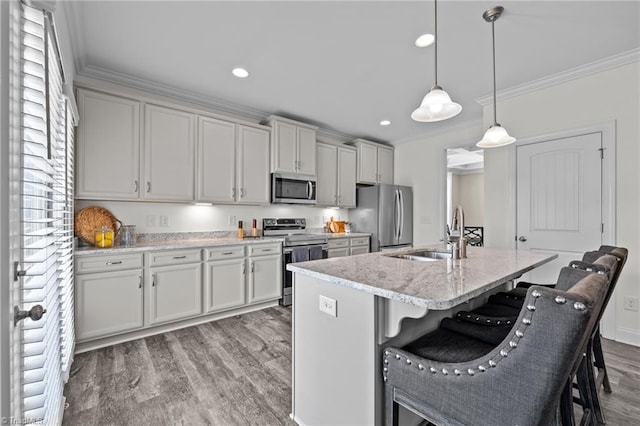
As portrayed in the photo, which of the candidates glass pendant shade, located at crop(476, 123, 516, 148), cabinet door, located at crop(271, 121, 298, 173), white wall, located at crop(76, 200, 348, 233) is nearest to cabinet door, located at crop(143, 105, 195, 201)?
white wall, located at crop(76, 200, 348, 233)

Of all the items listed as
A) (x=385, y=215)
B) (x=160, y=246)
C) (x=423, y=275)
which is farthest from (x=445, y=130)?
(x=160, y=246)

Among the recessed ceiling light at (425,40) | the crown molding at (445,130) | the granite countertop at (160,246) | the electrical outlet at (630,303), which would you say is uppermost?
the recessed ceiling light at (425,40)

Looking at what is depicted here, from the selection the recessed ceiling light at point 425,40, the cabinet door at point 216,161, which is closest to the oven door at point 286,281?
the cabinet door at point 216,161

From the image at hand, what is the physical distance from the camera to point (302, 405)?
62.3 inches

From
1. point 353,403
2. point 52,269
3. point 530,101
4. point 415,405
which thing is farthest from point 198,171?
point 530,101

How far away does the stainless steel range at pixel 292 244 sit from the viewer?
12.2ft

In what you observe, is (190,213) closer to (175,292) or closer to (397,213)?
(175,292)

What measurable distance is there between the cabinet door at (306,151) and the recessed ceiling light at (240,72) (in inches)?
50.7

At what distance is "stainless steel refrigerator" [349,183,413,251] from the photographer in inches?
187

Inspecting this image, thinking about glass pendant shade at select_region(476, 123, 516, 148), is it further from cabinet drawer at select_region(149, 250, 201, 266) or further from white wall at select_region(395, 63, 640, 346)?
cabinet drawer at select_region(149, 250, 201, 266)

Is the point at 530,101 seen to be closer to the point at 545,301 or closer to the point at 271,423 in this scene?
the point at 545,301

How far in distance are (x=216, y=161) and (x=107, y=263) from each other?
1.54 metres

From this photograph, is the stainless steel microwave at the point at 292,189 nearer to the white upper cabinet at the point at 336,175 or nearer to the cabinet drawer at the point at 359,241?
the white upper cabinet at the point at 336,175

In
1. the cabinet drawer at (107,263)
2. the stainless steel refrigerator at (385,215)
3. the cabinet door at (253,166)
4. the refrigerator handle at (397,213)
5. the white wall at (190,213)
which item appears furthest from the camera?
the refrigerator handle at (397,213)
